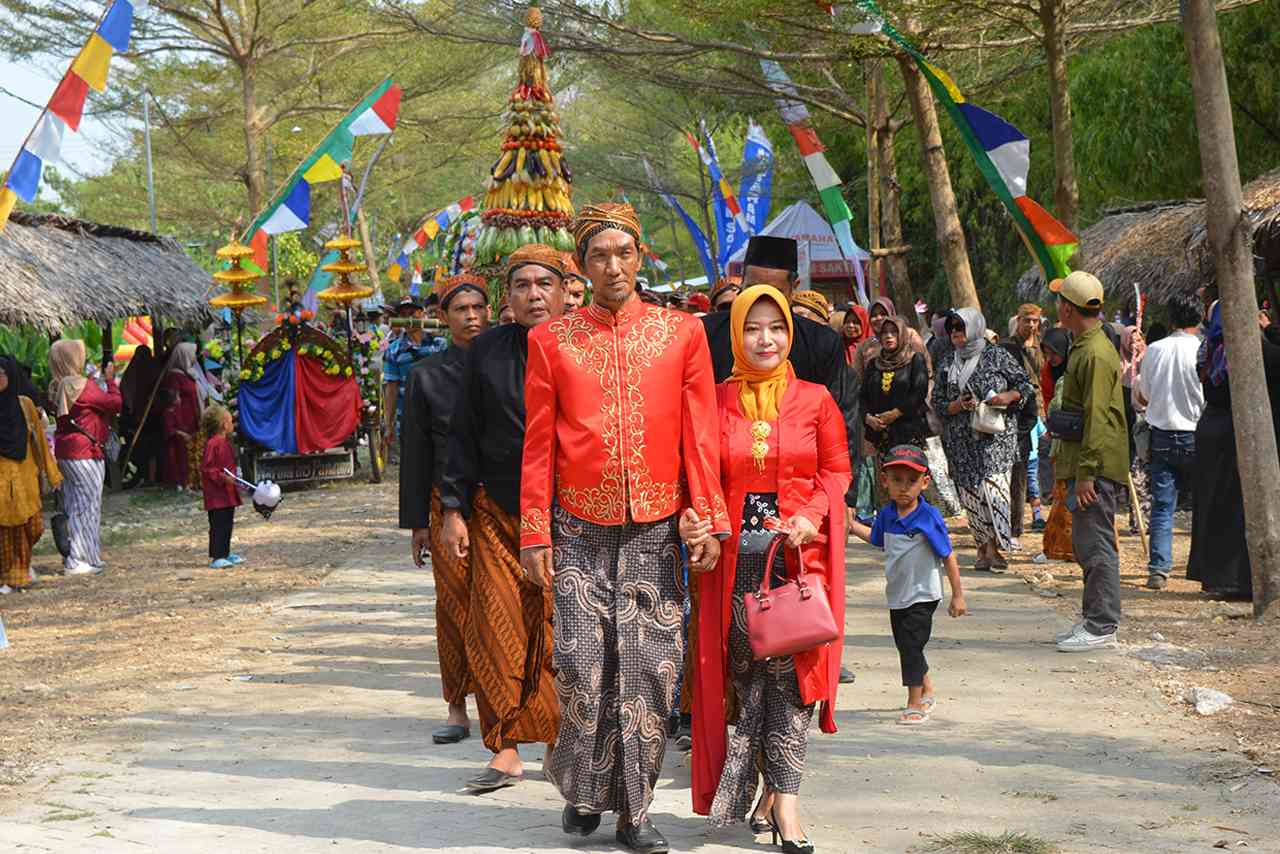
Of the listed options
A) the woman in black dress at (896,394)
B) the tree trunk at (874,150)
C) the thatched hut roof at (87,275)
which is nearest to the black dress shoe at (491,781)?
the woman in black dress at (896,394)

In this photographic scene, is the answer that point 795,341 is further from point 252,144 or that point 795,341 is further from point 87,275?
point 252,144

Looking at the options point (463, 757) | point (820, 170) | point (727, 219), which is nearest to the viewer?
point (463, 757)

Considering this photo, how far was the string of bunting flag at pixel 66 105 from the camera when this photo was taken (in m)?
9.77

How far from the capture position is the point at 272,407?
19484 millimetres

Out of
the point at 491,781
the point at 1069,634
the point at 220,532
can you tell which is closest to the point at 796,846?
the point at 491,781

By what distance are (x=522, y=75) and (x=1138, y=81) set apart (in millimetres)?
14321

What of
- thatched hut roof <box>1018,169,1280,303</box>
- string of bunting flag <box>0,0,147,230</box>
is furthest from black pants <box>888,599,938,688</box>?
thatched hut roof <box>1018,169,1280,303</box>

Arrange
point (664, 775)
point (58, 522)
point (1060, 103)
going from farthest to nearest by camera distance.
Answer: point (58, 522) → point (1060, 103) → point (664, 775)

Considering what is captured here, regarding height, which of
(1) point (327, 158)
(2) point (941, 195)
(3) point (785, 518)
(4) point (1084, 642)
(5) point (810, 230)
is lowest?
(4) point (1084, 642)

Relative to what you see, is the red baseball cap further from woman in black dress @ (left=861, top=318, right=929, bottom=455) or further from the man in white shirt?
the man in white shirt

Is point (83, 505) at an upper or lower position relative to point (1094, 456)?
lower

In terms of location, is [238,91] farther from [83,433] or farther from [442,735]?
[442,735]

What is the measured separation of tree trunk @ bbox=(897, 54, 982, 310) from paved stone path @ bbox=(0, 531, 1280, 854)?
620 cm

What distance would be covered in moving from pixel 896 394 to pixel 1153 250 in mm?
7751
